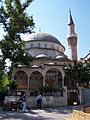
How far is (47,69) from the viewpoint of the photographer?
30.2 m

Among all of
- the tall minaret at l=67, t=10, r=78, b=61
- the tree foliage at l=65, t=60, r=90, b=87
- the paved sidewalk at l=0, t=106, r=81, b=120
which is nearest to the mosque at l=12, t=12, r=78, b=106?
the tall minaret at l=67, t=10, r=78, b=61

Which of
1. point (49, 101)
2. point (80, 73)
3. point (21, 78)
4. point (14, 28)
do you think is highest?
point (14, 28)

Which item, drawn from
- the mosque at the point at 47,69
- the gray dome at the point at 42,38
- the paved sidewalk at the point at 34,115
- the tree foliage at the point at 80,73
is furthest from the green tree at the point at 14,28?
the gray dome at the point at 42,38

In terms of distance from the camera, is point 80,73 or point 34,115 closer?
point 34,115

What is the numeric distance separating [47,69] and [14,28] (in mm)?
6300

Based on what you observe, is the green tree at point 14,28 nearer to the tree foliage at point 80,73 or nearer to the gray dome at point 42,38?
the tree foliage at point 80,73

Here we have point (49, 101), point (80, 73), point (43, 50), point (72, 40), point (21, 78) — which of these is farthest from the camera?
point (72, 40)

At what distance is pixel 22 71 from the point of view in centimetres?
2978

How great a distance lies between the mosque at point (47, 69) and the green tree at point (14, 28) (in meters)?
1.53

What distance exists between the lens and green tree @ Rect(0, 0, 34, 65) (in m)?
27.5

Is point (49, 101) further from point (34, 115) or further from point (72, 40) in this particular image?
point (72, 40)

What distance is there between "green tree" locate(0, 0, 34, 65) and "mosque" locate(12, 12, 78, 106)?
5.02 ft

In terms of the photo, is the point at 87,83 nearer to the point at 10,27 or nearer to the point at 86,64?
the point at 86,64

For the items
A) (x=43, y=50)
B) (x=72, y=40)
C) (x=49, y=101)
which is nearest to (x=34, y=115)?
(x=49, y=101)
